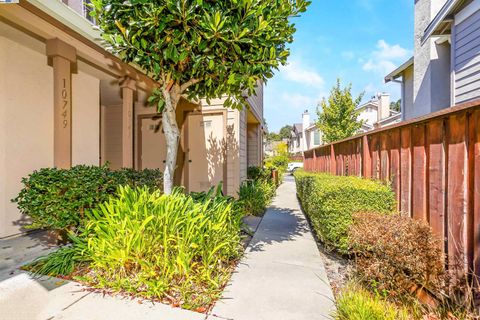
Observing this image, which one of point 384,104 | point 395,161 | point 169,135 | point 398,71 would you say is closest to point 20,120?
point 169,135

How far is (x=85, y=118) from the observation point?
5547mm

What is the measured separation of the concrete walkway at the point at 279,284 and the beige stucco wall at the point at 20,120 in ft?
13.4

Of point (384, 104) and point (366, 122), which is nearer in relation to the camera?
point (366, 122)

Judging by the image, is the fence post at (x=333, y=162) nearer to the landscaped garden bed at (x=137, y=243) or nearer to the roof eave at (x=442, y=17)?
the roof eave at (x=442, y=17)

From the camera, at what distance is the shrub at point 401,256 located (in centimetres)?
224

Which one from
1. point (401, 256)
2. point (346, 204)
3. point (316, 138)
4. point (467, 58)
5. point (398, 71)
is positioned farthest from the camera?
point (316, 138)

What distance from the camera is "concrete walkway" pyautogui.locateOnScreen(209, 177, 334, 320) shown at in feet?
7.25

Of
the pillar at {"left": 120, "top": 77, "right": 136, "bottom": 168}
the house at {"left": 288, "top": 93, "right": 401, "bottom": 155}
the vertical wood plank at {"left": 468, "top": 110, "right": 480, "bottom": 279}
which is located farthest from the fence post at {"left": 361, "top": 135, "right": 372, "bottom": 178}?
the house at {"left": 288, "top": 93, "right": 401, "bottom": 155}

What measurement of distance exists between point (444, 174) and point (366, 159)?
76.6 inches

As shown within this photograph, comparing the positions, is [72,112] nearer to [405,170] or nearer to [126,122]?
[126,122]

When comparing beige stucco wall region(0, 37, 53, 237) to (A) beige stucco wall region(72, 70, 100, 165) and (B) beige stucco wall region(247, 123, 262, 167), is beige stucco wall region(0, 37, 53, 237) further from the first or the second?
(B) beige stucco wall region(247, 123, 262, 167)

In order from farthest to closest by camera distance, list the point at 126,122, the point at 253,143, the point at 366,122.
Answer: the point at 366,122 → the point at 253,143 → the point at 126,122

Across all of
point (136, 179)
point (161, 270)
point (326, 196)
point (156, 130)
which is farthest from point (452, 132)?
point (156, 130)

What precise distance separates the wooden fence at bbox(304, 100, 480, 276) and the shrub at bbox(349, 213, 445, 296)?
15 cm
